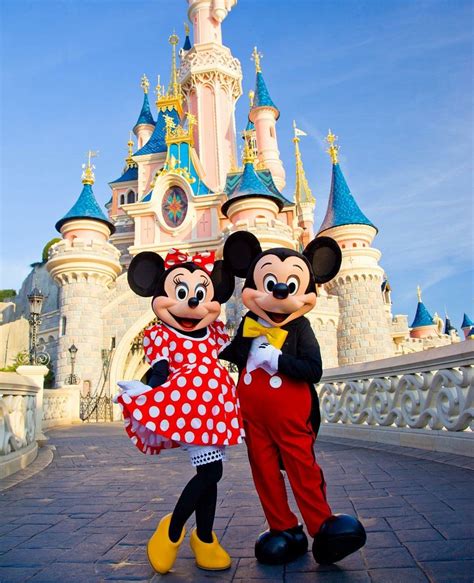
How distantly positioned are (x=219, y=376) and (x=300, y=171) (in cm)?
2878

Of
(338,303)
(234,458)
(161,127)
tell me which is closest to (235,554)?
(234,458)

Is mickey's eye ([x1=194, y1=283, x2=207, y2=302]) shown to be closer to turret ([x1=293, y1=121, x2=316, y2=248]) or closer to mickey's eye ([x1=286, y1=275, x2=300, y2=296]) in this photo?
mickey's eye ([x1=286, y1=275, x2=300, y2=296])

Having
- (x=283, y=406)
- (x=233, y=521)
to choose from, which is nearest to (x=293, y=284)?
(x=283, y=406)

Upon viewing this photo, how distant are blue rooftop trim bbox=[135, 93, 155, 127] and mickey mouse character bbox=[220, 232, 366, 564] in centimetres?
3096

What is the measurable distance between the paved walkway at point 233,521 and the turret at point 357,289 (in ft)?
42.6

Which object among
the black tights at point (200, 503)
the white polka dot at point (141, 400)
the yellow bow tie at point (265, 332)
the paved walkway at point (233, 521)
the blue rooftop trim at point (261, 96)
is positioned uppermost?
the blue rooftop trim at point (261, 96)

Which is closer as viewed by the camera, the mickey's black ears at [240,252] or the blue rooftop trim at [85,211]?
the mickey's black ears at [240,252]

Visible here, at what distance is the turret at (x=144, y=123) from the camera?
30953 millimetres

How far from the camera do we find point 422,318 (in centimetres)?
3306

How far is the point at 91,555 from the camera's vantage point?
89.5 inches

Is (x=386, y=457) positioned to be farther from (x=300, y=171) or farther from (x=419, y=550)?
(x=300, y=171)

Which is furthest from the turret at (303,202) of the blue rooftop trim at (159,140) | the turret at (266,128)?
the blue rooftop trim at (159,140)

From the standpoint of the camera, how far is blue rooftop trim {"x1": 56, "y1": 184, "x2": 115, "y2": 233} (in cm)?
1808

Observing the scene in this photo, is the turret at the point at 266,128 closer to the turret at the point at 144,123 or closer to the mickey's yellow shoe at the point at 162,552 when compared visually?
the turret at the point at 144,123
